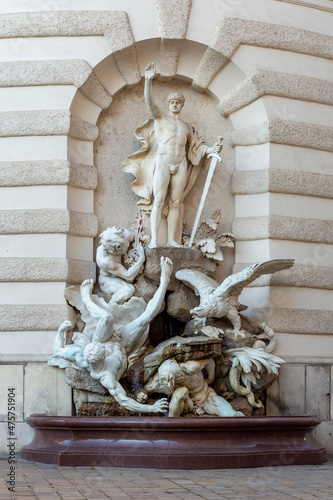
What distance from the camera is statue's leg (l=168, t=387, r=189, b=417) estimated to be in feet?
34.0

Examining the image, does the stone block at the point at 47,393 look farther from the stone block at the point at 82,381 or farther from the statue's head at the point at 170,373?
the statue's head at the point at 170,373

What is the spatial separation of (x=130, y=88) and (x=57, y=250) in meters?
2.65

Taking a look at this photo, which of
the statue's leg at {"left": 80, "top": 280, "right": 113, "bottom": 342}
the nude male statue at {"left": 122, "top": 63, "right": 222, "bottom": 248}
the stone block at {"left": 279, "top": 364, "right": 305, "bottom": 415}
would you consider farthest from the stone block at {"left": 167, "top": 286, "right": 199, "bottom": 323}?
the stone block at {"left": 279, "top": 364, "right": 305, "bottom": 415}

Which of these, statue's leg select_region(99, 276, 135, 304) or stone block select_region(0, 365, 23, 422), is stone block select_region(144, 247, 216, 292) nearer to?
statue's leg select_region(99, 276, 135, 304)

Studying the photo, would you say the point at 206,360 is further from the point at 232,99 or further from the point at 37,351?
the point at 232,99

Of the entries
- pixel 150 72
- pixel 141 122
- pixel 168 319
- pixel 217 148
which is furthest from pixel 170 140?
pixel 168 319

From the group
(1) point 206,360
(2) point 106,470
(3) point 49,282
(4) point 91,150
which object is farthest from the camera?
(4) point 91,150

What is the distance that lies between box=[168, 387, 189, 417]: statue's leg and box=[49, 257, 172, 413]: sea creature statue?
94 mm

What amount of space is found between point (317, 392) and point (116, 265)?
3.14 meters

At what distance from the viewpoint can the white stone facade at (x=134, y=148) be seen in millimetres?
11523

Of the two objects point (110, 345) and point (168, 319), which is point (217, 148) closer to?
point (168, 319)

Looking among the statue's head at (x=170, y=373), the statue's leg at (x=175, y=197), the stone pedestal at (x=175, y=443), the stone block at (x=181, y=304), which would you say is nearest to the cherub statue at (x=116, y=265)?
the stone block at (x=181, y=304)

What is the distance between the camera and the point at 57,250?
38.0 feet

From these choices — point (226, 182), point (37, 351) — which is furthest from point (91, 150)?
point (37, 351)
